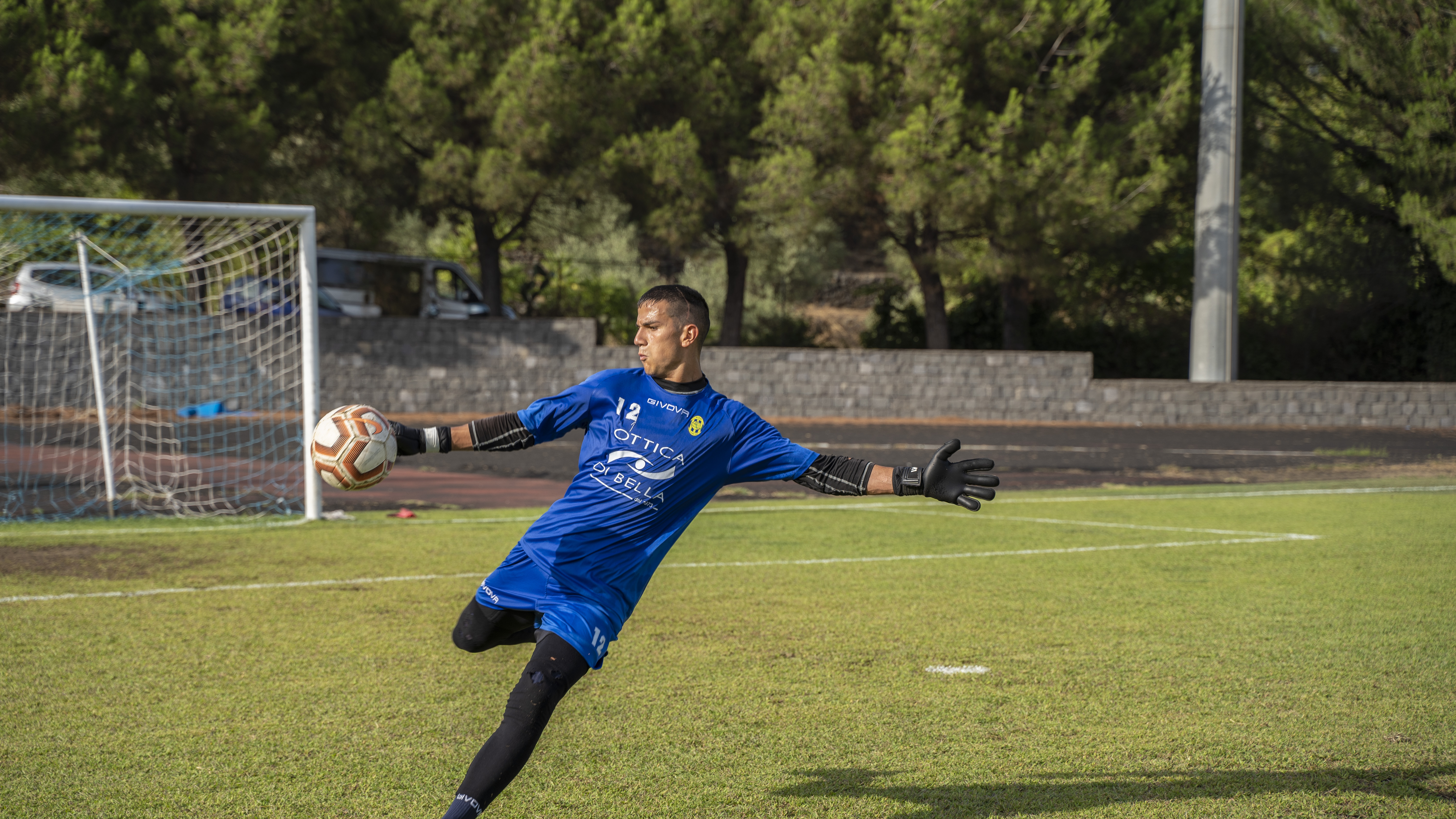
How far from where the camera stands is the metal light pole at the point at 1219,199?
2353cm

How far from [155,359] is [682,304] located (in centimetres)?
2049

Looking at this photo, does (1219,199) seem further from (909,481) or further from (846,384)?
(909,481)

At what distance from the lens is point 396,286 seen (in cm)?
2939

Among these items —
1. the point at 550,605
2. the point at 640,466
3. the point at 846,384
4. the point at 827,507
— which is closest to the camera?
the point at 550,605

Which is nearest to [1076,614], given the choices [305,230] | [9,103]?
[305,230]

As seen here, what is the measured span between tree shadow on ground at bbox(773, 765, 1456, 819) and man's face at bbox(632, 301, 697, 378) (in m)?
1.62

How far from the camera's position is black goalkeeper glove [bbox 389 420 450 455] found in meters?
4.19

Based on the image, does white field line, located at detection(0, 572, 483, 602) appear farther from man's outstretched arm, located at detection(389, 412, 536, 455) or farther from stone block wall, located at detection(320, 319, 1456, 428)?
stone block wall, located at detection(320, 319, 1456, 428)

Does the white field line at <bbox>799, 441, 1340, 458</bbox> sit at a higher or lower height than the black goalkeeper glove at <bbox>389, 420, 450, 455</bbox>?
lower

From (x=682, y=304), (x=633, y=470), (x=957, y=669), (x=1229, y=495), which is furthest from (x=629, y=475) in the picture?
(x=1229, y=495)

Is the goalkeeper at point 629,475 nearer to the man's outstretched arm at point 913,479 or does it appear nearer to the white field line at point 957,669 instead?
the man's outstretched arm at point 913,479

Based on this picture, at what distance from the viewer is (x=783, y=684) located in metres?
5.84

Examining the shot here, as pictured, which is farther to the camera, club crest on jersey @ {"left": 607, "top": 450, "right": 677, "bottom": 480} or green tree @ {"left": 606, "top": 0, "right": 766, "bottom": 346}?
green tree @ {"left": 606, "top": 0, "right": 766, "bottom": 346}

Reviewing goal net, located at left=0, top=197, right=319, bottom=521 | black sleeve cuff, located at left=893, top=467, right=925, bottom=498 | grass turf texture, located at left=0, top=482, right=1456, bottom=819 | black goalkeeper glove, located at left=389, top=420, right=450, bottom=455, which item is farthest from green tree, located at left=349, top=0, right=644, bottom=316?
black sleeve cuff, located at left=893, top=467, right=925, bottom=498
